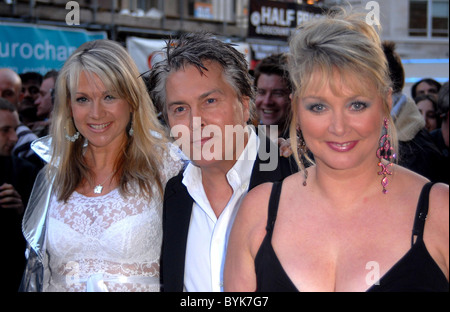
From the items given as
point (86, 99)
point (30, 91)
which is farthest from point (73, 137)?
point (30, 91)

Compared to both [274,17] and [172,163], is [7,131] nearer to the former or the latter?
[172,163]

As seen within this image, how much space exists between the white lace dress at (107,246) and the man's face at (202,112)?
1.62ft

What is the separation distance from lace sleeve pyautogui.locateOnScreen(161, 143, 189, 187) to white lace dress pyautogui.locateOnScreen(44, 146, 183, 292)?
14cm

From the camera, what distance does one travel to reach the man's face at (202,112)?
7.27 ft

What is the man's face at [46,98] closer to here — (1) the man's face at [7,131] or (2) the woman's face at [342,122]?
(1) the man's face at [7,131]

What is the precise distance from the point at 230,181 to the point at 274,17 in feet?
28.7

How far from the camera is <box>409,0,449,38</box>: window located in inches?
563

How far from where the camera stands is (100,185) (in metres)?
2.70

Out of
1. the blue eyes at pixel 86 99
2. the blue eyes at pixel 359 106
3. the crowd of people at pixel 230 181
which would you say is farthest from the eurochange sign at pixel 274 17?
the blue eyes at pixel 359 106

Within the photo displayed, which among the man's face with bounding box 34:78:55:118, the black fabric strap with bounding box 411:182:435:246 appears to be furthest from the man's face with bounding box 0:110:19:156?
the black fabric strap with bounding box 411:182:435:246

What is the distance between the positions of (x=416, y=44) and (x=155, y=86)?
1288 centimetres

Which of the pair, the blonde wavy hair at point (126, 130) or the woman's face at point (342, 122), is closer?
the woman's face at point (342, 122)

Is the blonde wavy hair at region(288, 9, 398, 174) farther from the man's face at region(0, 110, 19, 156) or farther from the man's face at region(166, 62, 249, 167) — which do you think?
the man's face at region(0, 110, 19, 156)

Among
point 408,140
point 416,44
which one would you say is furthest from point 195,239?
point 416,44
